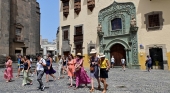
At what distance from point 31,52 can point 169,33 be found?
1795 centimetres

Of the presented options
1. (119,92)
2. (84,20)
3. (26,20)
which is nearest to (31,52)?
(26,20)

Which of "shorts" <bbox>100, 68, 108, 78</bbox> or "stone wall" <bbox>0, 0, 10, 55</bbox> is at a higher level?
"stone wall" <bbox>0, 0, 10, 55</bbox>

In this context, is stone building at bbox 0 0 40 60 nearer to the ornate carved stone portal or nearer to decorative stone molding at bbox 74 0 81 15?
decorative stone molding at bbox 74 0 81 15

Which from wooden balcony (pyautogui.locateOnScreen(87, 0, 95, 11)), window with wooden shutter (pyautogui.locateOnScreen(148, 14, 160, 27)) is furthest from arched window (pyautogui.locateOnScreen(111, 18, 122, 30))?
wooden balcony (pyautogui.locateOnScreen(87, 0, 95, 11))

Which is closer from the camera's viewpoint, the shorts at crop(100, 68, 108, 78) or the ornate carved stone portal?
the shorts at crop(100, 68, 108, 78)

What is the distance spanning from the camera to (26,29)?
24.4 metres

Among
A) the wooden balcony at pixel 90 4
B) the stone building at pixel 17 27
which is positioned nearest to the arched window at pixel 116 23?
the wooden balcony at pixel 90 4

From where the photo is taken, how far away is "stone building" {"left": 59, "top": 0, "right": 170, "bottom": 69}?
18609 mm

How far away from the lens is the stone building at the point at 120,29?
18.6m

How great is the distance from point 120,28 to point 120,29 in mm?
226

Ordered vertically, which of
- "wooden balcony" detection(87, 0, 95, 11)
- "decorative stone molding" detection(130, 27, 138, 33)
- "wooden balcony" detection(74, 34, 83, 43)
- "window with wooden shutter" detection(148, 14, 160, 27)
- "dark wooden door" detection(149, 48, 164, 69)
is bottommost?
"dark wooden door" detection(149, 48, 164, 69)

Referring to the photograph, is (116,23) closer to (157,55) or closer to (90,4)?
(90,4)

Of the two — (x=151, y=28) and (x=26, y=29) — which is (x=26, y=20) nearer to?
(x=26, y=29)

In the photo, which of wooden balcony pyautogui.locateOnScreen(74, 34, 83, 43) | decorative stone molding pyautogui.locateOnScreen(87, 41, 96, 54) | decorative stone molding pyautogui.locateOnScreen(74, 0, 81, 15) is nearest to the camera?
decorative stone molding pyautogui.locateOnScreen(87, 41, 96, 54)
